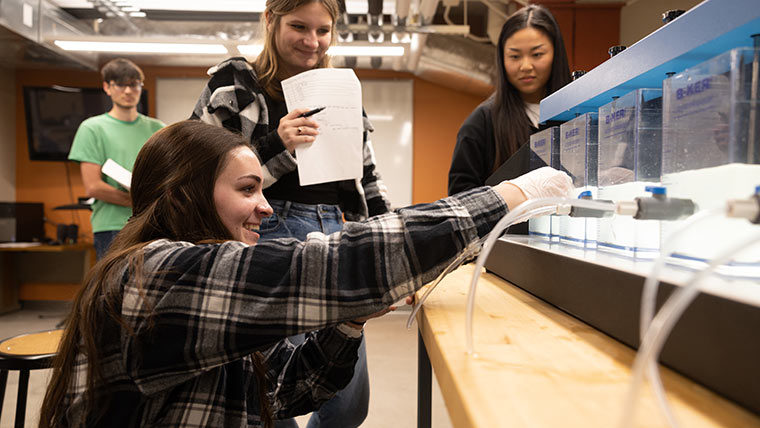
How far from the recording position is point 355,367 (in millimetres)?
1189

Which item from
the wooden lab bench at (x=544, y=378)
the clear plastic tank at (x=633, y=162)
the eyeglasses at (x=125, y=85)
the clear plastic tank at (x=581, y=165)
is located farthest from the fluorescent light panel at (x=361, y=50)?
the wooden lab bench at (x=544, y=378)

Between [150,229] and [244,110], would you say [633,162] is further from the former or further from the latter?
[244,110]

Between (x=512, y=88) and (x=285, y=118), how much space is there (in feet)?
2.22

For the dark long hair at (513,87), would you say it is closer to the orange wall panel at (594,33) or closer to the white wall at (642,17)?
the white wall at (642,17)

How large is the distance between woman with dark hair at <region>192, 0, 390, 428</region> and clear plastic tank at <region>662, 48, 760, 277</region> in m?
0.79

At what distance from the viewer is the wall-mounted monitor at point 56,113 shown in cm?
505

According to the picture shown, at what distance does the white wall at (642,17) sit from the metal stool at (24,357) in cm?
315

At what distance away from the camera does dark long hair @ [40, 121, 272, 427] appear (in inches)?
26.7

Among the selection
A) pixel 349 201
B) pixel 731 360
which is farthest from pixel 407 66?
pixel 731 360

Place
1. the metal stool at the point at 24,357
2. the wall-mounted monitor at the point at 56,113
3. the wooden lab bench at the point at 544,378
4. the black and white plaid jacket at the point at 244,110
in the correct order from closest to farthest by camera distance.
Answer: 1. the wooden lab bench at the point at 544,378
2. the black and white plaid jacket at the point at 244,110
3. the metal stool at the point at 24,357
4. the wall-mounted monitor at the point at 56,113

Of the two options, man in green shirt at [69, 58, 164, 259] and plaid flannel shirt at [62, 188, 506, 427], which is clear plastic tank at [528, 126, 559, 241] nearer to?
plaid flannel shirt at [62, 188, 506, 427]

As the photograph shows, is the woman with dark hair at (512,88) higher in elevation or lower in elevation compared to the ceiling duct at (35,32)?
lower

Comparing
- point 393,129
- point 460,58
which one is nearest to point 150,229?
point 460,58

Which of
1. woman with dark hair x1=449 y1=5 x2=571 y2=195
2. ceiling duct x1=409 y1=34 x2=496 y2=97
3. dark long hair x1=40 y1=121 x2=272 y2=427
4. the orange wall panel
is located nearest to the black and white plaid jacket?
dark long hair x1=40 y1=121 x2=272 y2=427
